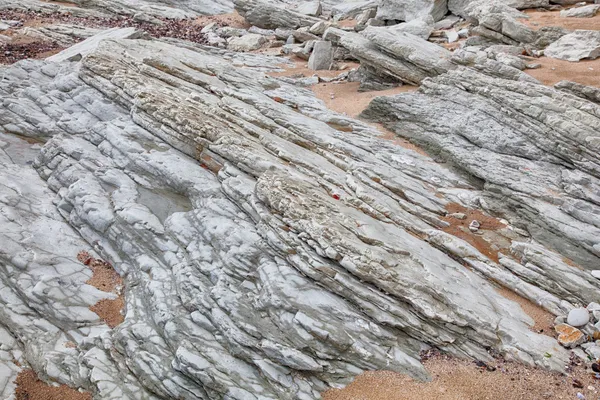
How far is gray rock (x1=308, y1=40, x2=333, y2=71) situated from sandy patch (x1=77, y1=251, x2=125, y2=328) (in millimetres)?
17231

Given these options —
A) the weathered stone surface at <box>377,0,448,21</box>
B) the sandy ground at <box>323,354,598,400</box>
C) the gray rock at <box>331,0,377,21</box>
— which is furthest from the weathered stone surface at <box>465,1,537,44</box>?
the sandy ground at <box>323,354,598,400</box>

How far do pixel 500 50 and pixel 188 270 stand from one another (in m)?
17.8

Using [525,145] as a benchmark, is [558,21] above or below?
above

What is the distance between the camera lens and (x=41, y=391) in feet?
28.9

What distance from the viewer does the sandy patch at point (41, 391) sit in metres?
8.71

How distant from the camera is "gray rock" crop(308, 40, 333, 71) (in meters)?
25.2

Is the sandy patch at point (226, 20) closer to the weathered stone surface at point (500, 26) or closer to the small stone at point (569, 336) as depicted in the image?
the weathered stone surface at point (500, 26)

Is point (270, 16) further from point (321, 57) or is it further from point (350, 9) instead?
point (321, 57)

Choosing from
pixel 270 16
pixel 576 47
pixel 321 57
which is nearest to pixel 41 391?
pixel 321 57

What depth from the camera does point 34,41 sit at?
86.3 feet

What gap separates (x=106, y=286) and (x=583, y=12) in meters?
26.5

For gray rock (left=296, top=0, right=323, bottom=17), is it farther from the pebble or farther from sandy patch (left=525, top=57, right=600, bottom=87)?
the pebble

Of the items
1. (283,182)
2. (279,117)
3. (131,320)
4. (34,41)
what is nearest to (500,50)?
(279,117)

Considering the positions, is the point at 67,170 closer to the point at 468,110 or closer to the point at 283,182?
the point at 283,182
